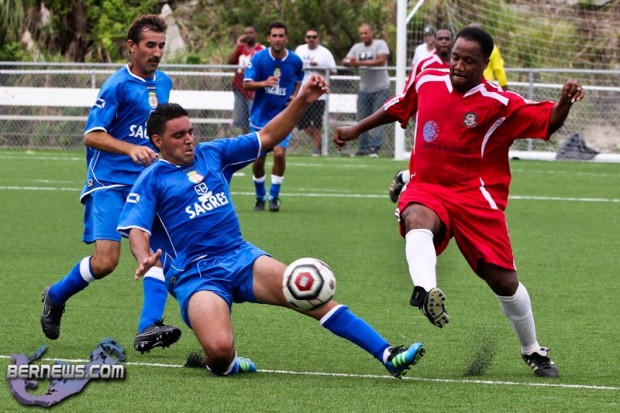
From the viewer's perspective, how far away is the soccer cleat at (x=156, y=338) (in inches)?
253

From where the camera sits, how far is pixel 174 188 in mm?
6332

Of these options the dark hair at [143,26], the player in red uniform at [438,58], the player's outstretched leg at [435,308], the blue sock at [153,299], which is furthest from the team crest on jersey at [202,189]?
the player in red uniform at [438,58]

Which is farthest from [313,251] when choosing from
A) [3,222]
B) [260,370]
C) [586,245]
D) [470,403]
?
[470,403]

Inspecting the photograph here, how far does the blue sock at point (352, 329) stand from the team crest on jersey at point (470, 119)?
1.17 meters

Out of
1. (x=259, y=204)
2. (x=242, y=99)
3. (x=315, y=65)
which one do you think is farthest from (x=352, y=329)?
(x=315, y=65)

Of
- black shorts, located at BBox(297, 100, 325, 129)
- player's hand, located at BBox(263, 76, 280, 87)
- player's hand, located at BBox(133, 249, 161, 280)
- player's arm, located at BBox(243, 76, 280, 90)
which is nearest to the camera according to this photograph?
player's hand, located at BBox(133, 249, 161, 280)

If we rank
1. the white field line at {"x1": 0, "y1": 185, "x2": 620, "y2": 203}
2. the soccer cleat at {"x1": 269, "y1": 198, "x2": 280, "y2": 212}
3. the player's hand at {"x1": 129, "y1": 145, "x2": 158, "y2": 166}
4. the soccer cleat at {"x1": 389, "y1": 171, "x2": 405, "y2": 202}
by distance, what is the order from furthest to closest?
the white field line at {"x1": 0, "y1": 185, "x2": 620, "y2": 203} → the soccer cleat at {"x1": 269, "y1": 198, "x2": 280, "y2": 212} → the soccer cleat at {"x1": 389, "y1": 171, "x2": 405, "y2": 202} → the player's hand at {"x1": 129, "y1": 145, "x2": 158, "y2": 166}

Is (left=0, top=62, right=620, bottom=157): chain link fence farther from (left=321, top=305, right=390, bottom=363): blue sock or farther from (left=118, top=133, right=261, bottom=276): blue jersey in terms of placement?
(left=321, top=305, right=390, bottom=363): blue sock

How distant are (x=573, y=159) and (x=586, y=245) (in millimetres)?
9293

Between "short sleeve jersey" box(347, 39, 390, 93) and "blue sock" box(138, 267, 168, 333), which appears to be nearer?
"blue sock" box(138, 267, 168, 333)

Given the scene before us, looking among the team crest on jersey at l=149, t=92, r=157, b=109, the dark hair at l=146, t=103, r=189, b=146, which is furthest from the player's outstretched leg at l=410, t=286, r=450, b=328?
the team crest on jersey at l=149, t=92, r=157, b=109

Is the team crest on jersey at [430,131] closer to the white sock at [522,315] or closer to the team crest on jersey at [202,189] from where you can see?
the white sock at [522,315]

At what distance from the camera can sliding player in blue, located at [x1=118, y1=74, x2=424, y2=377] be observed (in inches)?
241

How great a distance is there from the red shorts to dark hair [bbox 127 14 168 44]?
205 centimetres
